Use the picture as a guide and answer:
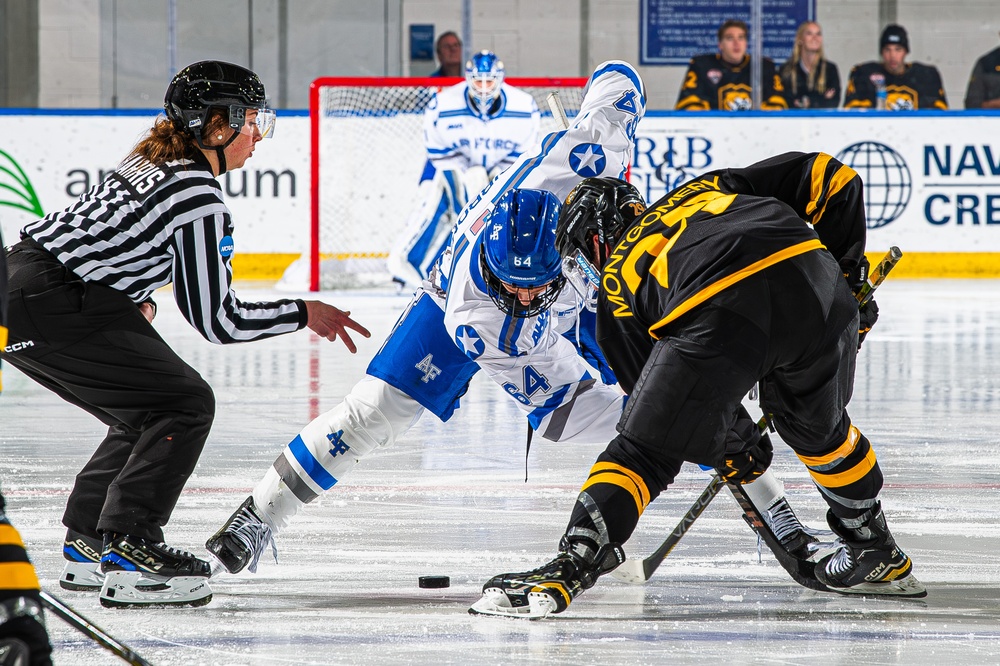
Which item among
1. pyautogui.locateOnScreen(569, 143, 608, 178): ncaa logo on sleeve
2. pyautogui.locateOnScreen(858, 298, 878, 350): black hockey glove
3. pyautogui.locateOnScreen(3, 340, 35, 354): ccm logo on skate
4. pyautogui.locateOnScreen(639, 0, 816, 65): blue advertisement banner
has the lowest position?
pyautogui.locateOnScreen(3, 340, 35, 354): ccm logo on skate

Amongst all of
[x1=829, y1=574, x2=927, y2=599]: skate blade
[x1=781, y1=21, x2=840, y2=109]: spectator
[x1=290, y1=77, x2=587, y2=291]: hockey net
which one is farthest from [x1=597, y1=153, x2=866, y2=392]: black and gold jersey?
[x1=781, y1=21, x2=840, y2=109]: spectator

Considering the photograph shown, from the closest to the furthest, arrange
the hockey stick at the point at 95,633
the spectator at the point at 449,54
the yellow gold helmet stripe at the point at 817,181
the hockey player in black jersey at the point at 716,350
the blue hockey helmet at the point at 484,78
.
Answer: the hockey stick at the point at 95,633, the hockey player in black jersey at the point at 716,350, the yellow gold helmet stripe at the point at 817,181, the blue hockey helmet at the point at 484,78, the spectator at the point at 449,54

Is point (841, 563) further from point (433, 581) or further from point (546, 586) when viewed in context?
point (433, 581)

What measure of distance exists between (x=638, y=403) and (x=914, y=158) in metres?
7.87

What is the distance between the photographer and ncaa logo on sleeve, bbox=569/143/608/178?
3.03 m

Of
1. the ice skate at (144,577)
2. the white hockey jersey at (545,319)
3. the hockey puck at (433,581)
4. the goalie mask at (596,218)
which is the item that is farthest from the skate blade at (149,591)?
the goalie mask at (596,218)

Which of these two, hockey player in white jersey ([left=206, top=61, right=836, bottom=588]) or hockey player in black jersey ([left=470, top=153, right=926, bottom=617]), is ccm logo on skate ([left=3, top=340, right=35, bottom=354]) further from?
hockey player in black jersey ([left=470, top=153, right=926, bottom=617])

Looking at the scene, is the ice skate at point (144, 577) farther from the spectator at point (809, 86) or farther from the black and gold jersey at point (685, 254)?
the spectator at point (809, 86)

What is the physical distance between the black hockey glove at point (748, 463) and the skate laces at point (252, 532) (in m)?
A: 0.95

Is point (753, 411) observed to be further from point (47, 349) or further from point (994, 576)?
point (47, 349)

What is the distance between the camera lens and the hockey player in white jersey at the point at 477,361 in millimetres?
2652

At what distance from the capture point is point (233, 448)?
162 inches

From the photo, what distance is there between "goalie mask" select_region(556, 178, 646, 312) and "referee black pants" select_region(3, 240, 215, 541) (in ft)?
2.59

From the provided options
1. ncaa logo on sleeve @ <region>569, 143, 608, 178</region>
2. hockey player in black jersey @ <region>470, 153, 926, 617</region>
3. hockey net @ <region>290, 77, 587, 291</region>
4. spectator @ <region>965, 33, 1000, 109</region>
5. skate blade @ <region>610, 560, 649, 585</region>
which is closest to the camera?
hockey player in black jersey @ <region>470, 153, 926, 617</region>
